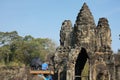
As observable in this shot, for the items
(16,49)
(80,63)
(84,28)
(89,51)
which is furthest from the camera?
(16,49)

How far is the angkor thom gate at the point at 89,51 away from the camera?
14383 mm

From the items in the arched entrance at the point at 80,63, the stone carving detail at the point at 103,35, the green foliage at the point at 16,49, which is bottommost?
the arched entrance at the point at 80,63

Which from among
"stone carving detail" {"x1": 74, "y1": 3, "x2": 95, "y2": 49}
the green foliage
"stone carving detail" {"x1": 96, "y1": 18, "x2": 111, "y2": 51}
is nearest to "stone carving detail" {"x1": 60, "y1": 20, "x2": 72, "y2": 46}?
"stone carving detail" {"x1": 74, "y1": 3, "x2": 95, "y2": 49}

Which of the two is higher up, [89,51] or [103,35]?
[103,35]

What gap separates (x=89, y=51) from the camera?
47.4 ft

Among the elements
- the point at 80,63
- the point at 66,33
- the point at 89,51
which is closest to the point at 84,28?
the point at 89,51

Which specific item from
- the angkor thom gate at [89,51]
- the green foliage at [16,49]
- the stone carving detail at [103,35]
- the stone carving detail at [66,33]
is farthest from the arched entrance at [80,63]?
the green foliage at [16,49]

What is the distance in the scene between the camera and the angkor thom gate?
14383 millimetres

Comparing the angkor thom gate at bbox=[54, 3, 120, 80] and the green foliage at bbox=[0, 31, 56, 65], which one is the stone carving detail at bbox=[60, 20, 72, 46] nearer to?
the angkor thom gate at bbox=[54, 3, 120, 80]

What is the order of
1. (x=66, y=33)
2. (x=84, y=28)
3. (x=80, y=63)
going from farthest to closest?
1. (x=66, y=33)
2. (x=80, y=63)
3. (x=84, y=28)

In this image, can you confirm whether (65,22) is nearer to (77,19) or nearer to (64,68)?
(77,19)

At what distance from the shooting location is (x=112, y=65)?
47.1 ft

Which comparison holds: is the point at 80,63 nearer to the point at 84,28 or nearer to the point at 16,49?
the point at 84,28

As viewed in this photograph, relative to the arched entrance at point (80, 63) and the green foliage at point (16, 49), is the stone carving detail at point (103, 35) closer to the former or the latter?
the arched entrance at point (80, 63)
